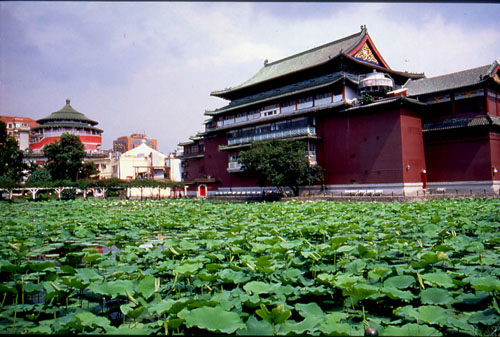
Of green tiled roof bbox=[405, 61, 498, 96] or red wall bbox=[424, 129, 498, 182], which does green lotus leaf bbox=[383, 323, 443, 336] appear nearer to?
red wall bbox=[424, 129, 498, 182]

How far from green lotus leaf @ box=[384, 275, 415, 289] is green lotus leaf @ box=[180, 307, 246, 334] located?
4.44 ft

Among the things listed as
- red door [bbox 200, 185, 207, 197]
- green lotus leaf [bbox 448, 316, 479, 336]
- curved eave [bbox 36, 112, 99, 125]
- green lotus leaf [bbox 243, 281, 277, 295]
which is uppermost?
curved eave [bbox 36, 112, 99, 125]

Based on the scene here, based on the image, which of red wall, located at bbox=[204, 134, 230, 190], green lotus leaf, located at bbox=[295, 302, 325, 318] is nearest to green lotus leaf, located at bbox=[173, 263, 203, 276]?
green lotus leaf, located at bbox=[295, 302, 325, 318]

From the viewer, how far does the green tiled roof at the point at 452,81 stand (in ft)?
61.8

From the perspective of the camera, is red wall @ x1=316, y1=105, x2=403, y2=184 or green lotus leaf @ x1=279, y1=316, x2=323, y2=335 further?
red wall @ x1=316, y1=105, x2=403, y2=184

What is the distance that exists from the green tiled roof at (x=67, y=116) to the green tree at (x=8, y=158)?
10264mm

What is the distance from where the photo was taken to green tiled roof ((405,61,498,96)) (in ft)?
61.8

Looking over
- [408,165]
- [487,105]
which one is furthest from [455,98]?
[408,165]

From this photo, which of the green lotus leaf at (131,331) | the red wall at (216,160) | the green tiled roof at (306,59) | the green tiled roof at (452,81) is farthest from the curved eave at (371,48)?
the green lotus leaf at (131,331)

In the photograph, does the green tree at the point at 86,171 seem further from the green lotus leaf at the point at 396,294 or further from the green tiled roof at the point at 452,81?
the green lotus leaf at the point at 396,294

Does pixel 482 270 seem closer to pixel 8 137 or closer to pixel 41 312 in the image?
pixel 41 312

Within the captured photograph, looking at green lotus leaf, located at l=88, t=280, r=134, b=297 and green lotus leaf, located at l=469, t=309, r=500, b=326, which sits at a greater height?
green lotus leaf, located at l=88, t=280, r=134, b=297

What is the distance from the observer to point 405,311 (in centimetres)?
230

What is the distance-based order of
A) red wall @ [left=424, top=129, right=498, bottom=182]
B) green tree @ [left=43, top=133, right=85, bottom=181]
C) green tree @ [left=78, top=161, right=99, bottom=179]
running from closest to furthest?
red wall @ [left=424, top=129, right=498, bottom=182] < green tree @ [left=43, top=133, right=85, bottom=181] < green tree @ [left=78, top=161, right=99, bottom=179]
